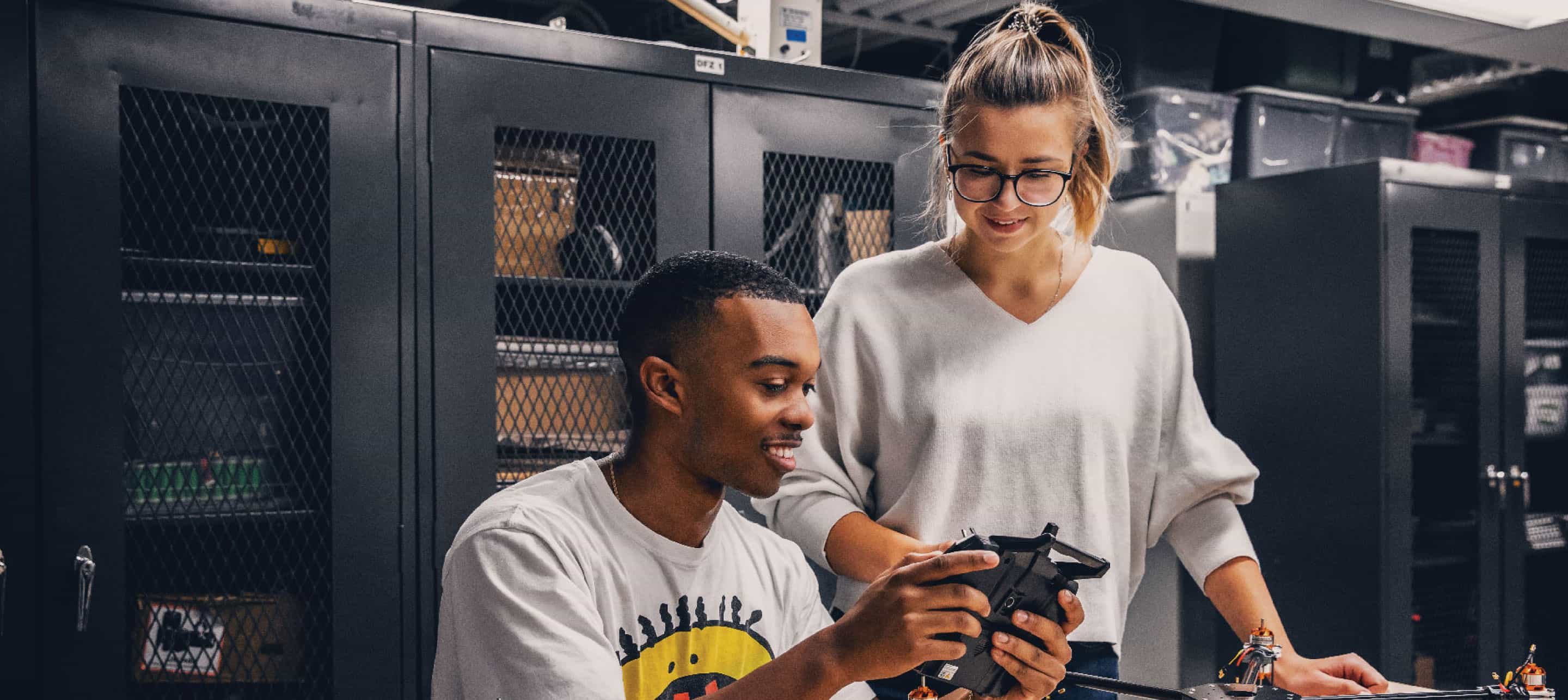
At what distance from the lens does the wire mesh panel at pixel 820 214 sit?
2.86 m

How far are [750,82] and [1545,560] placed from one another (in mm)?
3268

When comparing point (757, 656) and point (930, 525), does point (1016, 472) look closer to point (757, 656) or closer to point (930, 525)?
point (930, 525)

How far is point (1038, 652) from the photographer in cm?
112

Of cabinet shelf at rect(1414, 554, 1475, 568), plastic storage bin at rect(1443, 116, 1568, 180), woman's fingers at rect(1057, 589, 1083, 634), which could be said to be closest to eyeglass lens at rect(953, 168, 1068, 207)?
woman's fingers at rect(1057, 589, 1083, 634)

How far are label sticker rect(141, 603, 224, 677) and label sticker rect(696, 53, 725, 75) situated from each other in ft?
4.93

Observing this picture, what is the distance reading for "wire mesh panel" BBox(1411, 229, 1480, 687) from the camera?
3.62 meters

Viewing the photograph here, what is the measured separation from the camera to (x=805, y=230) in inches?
115

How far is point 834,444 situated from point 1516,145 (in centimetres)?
407

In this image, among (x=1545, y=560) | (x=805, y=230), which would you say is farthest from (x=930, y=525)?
(x=1545, y=560)

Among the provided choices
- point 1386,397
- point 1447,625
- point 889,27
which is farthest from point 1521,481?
point 889,27

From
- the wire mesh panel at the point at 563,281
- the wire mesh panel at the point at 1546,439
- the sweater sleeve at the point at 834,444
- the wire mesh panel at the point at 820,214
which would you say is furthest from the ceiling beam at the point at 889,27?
the sweater sleeve at the point at 834,444

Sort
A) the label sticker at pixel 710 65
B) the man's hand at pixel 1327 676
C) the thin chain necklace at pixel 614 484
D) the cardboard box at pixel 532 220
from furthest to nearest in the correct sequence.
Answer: the label sticker at pixel 710 65
the cardboard box at pixel 532 220
the thin chain necklace at pixel 614 484
the man's hand at pixel 1327 676

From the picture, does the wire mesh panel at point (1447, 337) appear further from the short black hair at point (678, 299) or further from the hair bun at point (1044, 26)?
the short black hair at point (678, 299)

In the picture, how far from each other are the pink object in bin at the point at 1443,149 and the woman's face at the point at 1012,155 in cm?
343
